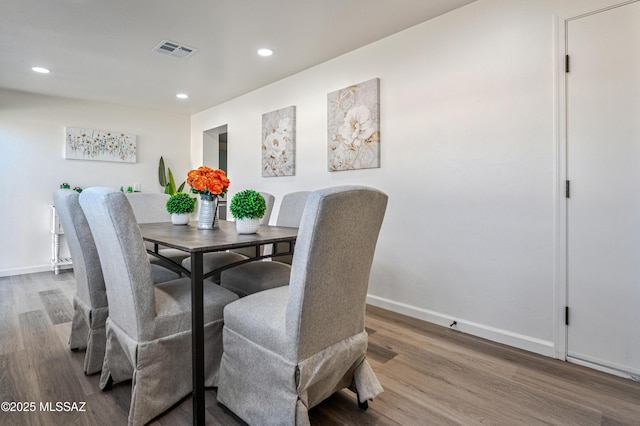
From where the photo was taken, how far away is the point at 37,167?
4.37m

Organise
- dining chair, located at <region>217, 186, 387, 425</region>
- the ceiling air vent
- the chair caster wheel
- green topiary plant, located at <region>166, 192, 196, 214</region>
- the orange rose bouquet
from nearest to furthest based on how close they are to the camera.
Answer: dining chair, located at <region>217, 186, 387, 425</region> → the chair caster wheel → the orange rose bouquet → green topiary plant, located at <region>166, 192, 196, 214</region> → the ceiling air vent

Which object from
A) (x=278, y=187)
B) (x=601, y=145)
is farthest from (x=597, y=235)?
(x=278, y=187)

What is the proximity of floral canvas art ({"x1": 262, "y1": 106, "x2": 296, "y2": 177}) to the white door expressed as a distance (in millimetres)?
2558

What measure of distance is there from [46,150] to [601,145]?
5.93 metres

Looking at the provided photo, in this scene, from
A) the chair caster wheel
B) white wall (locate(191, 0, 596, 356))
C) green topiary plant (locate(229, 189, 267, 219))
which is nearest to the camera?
the chair caster wheel

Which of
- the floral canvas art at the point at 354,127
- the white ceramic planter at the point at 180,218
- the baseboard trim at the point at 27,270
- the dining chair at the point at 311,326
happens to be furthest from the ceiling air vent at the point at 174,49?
the baseboard trim at the point at 27,270

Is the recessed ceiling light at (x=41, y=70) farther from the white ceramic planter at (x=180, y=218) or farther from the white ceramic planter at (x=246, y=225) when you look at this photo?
the white ceramic planter at (x=246, y=225)

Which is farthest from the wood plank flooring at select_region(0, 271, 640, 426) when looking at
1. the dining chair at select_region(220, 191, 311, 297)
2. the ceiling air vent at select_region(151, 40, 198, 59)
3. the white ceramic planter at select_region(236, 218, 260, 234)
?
the ceiling air vent at select_region(151, 40, 198, 59)

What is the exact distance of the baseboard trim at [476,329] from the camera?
211 centimetres

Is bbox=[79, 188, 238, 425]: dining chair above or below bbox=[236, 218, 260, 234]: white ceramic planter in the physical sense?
below

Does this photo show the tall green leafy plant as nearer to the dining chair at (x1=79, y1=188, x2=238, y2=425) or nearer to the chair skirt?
the dining chair at (x1=79, y1=188, x2=238, y2=425)

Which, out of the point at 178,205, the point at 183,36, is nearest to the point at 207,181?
the point at 178,205

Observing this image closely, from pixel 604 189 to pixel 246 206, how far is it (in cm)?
205

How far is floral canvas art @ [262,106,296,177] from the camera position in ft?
12.3
